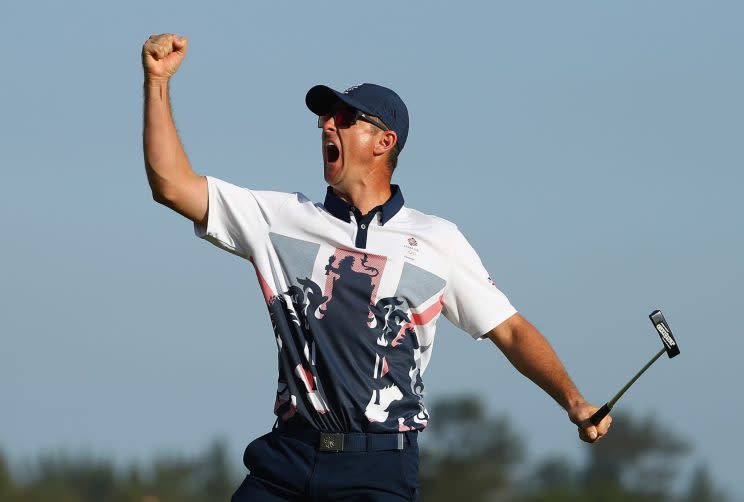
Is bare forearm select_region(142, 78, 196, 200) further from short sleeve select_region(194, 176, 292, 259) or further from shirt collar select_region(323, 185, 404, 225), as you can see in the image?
shirt collar select_region(323, 185, 404, 225)

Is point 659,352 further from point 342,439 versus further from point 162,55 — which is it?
point 162,55

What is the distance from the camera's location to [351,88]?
7242 millimetres

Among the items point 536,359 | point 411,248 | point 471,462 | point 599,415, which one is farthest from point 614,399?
point 471,462

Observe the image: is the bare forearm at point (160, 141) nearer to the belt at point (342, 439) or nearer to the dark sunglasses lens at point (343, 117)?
the dark sunglasses lens at point (343, 117)

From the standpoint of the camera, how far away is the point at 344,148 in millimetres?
7012

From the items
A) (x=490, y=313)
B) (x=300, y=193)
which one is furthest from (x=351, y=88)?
(x=490, y=313)

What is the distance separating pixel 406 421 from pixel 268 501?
716 mm

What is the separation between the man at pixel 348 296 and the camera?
21.2 ft

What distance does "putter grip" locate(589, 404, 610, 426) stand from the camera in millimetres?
6660

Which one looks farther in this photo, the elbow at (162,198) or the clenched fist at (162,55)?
the elbow at (162,198)

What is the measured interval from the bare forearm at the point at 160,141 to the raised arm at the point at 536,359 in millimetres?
1750

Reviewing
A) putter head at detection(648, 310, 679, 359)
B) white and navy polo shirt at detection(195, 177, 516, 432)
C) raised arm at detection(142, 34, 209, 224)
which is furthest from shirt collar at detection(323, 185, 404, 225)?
putter head at detection(648, 310, 679, 359)

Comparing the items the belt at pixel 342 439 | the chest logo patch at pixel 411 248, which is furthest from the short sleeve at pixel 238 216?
the belt at pixel 342 439

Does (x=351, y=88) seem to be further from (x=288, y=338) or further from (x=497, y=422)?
(x=497, y=422)
